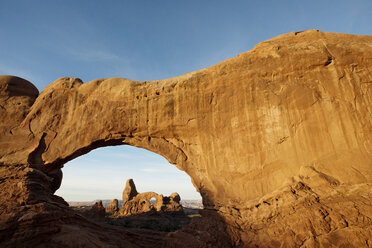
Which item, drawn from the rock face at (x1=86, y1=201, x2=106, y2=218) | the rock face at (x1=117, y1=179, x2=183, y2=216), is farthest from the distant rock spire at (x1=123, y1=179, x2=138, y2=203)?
the rock face at (x1=86, y1=201, x2=106, y2=218)

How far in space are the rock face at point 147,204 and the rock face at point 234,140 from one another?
31903 mm

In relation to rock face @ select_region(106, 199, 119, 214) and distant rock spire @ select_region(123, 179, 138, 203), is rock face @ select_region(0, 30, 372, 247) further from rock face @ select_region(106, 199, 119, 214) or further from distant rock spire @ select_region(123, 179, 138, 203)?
rock face @ select_region(106, 199, 119, 214)

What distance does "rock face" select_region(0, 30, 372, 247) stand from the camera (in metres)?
9.66

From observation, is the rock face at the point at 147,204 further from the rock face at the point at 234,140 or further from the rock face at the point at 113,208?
the rock face at the point at 234,140

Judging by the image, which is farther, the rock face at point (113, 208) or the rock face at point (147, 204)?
the rock face at point (113, 208)

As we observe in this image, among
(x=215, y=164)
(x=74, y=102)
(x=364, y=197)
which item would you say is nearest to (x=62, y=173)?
(x=74, y=102)

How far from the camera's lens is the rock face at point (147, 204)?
4437 cm

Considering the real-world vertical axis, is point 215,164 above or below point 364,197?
above

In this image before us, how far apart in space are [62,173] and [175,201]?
97.9 ft

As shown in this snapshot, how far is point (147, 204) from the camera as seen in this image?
4694 cm

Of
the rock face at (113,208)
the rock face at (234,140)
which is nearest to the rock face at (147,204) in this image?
the rock face at (113,208)

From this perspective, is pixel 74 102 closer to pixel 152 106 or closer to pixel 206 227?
→ pixel 152 106

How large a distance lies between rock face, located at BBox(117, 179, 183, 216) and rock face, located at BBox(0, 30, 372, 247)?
31903 mm

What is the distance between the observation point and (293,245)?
901cm
